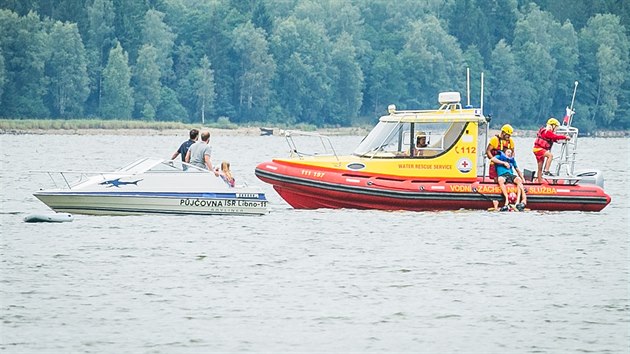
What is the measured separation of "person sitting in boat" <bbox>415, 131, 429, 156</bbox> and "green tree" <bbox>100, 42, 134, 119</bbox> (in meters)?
78.0

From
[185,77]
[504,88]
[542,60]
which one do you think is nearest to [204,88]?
[185,77]

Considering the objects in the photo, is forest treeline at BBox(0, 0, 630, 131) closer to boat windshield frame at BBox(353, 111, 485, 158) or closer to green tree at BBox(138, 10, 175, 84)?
green tree at BBox(138, 10, 175, 84)

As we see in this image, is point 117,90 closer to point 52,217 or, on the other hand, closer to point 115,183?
point 52,217

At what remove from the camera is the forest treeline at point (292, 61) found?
104m

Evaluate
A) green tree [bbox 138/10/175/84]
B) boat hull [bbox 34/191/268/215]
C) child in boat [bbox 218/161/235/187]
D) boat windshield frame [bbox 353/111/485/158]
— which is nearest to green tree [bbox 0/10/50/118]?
green tree [bbox 138/10/175/84]

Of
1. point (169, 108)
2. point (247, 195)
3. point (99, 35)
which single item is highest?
point (99, 35)

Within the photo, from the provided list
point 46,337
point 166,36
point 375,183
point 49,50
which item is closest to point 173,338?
point 46,337

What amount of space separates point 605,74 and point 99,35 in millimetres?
38727

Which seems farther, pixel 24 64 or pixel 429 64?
pixel 429 64

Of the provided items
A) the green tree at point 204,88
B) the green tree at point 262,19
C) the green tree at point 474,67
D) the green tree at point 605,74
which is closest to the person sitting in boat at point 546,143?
the green tree at point 204,88

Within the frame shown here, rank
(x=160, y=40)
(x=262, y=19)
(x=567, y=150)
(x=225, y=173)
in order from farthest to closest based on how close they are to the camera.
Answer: (x=262, y=19)
(x=160, y=40)
(x=567, y=150)
(x=225, y=173)

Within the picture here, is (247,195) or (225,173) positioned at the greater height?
(225,173)

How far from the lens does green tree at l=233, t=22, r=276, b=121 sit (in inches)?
4424

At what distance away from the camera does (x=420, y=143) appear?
28203mm
